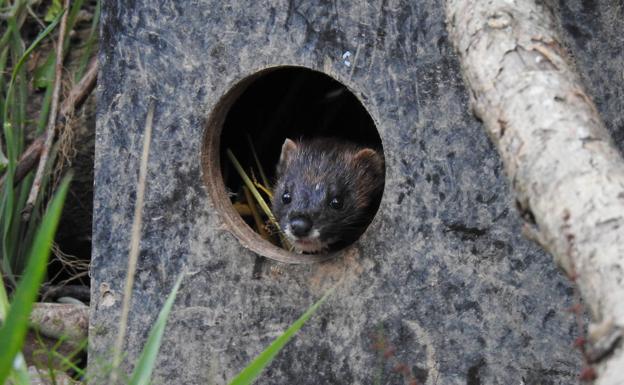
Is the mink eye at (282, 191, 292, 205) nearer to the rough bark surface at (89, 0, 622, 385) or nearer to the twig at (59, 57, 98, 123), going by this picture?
the rough bark surface at (89, 0, 622, 385)

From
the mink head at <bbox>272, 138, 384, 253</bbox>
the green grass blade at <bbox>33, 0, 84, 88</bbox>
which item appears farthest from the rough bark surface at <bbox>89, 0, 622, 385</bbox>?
the green grass blade at <bbox>33, 0, 84, 88</bbox>

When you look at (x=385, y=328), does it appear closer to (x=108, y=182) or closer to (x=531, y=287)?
(x=531, y=287)

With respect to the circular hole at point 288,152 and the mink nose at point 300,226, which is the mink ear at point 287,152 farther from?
the mink nose at point 300,226

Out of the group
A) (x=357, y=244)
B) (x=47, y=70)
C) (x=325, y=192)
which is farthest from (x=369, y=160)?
(x=47, y=70)

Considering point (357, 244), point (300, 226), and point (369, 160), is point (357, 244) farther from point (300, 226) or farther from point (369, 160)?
point (369, 160)

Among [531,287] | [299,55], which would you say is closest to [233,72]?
[299,55]

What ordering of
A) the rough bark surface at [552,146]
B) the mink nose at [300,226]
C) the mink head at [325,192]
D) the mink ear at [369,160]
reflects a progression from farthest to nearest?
the mink ear at [369,160]
the mink head at [325,192]
the mink nose at [300,226]
the rough bark surface at [552,146]

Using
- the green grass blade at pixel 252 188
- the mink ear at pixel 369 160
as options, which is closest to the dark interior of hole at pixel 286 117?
the green grass blade at pixel 252 188
